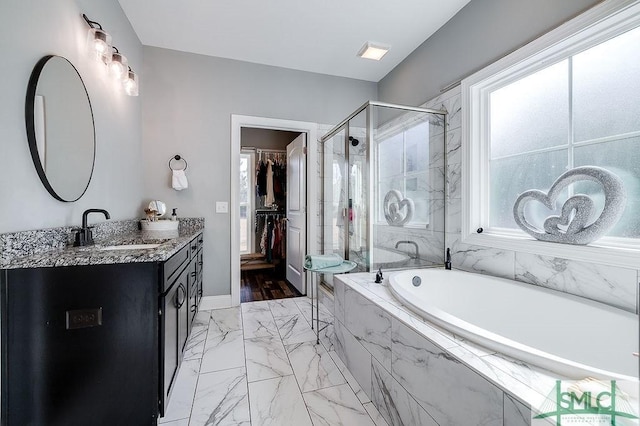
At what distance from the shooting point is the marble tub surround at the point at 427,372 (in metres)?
0.77

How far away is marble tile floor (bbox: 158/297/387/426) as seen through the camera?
1.34 meters

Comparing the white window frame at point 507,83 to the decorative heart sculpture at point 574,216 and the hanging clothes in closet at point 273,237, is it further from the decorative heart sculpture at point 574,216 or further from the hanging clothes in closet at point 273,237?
the hanging clothes in closet at point 273,237

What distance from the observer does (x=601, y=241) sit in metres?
1.37

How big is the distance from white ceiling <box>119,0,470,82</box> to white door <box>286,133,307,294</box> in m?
0.91

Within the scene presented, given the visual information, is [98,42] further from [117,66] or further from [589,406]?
[589,406]

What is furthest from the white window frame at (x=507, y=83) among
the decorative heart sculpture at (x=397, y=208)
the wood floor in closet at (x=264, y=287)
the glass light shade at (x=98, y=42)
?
the glass light shade at (x=98, y=42)

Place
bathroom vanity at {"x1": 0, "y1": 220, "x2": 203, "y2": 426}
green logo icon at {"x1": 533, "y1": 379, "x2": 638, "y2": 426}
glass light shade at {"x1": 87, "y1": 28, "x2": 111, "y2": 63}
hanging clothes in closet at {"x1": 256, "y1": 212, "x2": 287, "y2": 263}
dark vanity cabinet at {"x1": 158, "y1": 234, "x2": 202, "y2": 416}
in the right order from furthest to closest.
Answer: hanging clothes in closet at {"x1": 256, "y1": 212, "x2": 287, "y2": 263} → glass light shade at {"x1": 87, "y1": 28, "x2": 111, "y2": 63} → dark vanity cabinet at {"x1": 158, "y1": 234, "x2": 202, "y2": 416} → bathroom vanity at {"x1": 0, "y1": 220, "x2": 203, "y2": 426} → green logo icon at {"x1": 533, "y1": 379, "x2": 638, "y2": 426}

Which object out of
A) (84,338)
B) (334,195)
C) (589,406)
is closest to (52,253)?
(84,338)

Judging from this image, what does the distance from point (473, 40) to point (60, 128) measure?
272 cm

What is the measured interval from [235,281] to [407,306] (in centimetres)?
202

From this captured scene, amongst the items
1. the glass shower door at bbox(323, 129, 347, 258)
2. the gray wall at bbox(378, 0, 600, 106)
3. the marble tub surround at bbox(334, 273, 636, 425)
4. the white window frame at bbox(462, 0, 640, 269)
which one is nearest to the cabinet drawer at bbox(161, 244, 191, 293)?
the marble tub surround at bbox(334, 273, 636, 425)

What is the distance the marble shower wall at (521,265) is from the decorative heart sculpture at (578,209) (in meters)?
0.14

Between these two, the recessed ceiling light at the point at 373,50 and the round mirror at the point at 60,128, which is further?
the recessed ceiling light at the point at 373,50

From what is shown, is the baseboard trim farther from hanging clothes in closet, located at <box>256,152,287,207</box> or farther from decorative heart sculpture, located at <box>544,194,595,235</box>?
decorative heart sculpture, located at <box>544,194,595,235</box>
